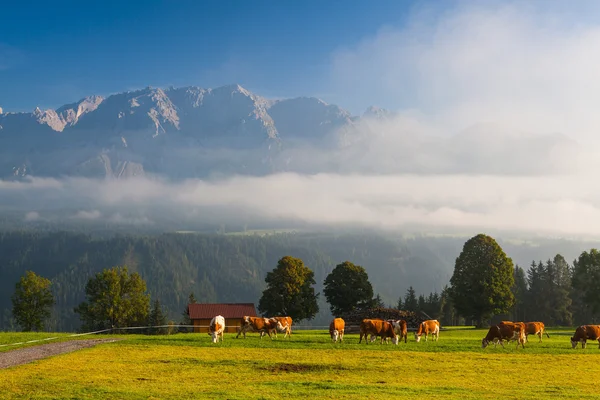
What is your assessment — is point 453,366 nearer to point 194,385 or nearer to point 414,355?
point 414,355

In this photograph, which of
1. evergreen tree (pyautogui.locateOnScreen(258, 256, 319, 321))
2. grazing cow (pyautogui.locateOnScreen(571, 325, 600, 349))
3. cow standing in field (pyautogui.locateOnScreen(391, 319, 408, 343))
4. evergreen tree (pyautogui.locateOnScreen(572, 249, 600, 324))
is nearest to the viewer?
grazing cow (pyautogui.locateOnScreen(571, 325, 600, 349))

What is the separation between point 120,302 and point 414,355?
201 feet

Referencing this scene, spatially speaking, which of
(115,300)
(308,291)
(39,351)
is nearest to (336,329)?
(39,351)

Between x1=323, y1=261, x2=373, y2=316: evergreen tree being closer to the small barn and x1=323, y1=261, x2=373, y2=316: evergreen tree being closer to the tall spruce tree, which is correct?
the tall spruce tree

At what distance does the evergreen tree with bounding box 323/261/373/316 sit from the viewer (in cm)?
9162

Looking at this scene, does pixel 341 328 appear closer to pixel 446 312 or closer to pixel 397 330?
pixel 397 330

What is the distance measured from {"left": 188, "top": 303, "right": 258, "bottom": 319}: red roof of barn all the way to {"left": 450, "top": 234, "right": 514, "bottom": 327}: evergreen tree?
34.7 metres

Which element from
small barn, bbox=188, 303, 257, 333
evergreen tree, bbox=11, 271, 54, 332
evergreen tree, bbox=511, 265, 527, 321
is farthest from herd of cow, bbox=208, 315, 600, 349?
evergreen tree, bbox=511, 265, 527, 321

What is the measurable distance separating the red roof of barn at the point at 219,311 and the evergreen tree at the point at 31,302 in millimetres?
22906

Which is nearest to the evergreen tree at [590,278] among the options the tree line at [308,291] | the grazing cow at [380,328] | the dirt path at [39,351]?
the tree line at [308,291]

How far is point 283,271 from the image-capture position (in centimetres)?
8800

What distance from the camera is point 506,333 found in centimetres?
4578

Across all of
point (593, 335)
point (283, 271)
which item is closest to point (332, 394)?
point (593, 335)

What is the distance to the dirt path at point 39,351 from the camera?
33.8 m
